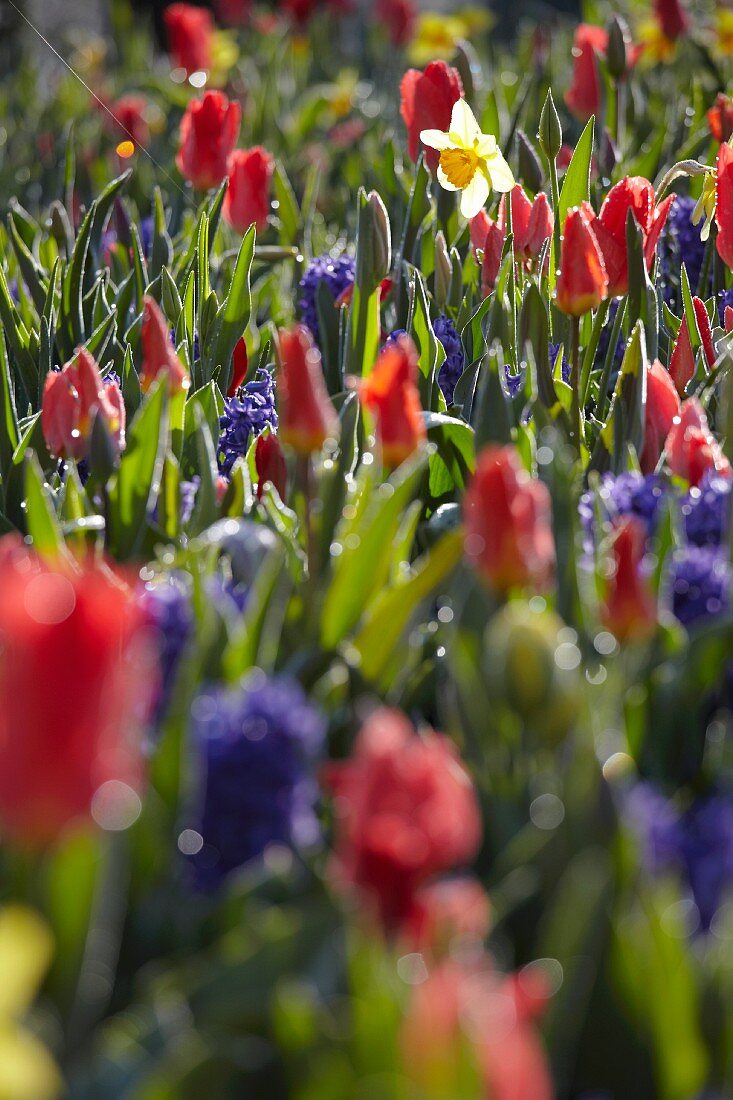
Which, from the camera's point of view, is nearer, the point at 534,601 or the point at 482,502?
the point at 482,502

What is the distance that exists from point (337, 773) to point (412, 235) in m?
1.35

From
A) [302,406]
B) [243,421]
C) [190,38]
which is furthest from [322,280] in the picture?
[190,38]

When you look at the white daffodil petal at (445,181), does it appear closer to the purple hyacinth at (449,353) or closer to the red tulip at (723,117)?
the purple hyacinth at (449,353)

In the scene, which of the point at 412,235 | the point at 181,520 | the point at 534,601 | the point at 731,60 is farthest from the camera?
the point at 731,60

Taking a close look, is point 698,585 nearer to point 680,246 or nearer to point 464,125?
point 464,125

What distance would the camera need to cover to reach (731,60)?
10.9ft

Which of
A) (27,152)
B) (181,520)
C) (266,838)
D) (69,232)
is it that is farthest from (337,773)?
(27,152)

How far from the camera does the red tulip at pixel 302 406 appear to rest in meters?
0.88

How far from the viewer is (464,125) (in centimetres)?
157

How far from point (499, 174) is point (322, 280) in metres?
0.29

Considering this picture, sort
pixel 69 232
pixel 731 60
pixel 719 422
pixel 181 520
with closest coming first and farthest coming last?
pixel 181 520 < pixel 719 422 < pixel 69 232 < pixel 731 60

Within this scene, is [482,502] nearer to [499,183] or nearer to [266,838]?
[266,838]

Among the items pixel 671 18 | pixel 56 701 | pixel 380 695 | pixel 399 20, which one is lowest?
pixel 399 20

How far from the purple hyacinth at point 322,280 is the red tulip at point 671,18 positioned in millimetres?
1763
